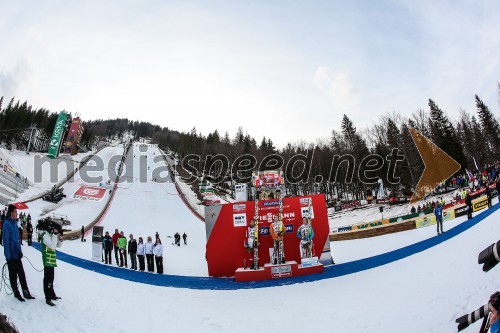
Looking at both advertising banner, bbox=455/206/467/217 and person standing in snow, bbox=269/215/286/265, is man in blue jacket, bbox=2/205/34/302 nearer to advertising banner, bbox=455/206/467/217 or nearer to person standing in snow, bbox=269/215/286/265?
person standing in snow, bbox=269/215/286/265

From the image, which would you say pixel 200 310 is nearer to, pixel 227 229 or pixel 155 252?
pixel 227 229

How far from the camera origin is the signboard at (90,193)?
41281mm

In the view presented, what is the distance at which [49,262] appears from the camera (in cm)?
647

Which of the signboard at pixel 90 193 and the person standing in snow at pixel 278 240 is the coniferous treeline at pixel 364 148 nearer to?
the signboard at pixel 90 193

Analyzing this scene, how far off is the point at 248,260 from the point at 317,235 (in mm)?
2927

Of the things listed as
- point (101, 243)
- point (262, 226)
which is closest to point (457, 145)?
point (262, 226)

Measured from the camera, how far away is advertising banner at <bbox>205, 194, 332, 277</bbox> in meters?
12.5

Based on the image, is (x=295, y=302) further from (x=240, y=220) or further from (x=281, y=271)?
(x=240, y=220)

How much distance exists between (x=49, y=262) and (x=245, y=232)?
287 inches

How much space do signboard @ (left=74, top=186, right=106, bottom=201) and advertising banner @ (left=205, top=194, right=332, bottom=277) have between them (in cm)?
3417

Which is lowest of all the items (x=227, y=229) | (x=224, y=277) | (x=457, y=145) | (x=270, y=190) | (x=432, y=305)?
(x=224, y=277)

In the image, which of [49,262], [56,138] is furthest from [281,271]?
[56,138]

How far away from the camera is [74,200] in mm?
39562

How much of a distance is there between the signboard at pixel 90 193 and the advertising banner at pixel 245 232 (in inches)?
1345
